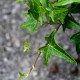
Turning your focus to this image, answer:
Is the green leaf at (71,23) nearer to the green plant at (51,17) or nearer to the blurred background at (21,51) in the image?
the green plant at (51,17)

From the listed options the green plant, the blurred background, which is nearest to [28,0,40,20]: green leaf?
the green plant

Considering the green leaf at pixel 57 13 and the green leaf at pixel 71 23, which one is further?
the green leaf at pixel 71 23

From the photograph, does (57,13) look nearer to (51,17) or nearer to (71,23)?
(51,17)

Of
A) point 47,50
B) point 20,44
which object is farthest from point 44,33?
point 47,50

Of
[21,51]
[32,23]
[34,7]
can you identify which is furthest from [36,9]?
[21,51]

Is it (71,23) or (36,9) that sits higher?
(36,9)

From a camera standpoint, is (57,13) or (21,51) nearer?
(57,13)

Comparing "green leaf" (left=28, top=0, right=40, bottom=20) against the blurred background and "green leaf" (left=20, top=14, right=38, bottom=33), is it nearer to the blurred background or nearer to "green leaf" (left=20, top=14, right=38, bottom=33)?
"green leaf" (left=20, top=14, right=38, bottom=33)

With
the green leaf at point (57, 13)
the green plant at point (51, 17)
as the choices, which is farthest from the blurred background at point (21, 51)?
the green leaf at point (57, 13)

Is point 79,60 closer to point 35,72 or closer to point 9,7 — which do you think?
point 35,72
